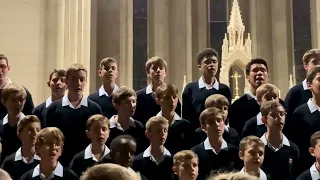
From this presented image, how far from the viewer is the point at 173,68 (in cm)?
1170

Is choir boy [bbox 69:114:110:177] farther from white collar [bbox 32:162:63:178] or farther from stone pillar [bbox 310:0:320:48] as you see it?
stone pillar [bbox 310:0:320:48]

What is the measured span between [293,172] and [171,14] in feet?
24.9

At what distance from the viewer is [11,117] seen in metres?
4.80

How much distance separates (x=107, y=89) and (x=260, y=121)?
161cm

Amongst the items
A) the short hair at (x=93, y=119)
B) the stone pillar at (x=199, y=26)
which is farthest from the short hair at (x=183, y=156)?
the stone pillar at (x=199, y=26)

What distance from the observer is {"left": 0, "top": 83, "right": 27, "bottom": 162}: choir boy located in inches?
187

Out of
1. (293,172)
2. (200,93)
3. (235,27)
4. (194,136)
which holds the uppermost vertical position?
(235,27)

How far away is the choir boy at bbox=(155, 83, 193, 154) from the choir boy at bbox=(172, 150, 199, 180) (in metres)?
0.69

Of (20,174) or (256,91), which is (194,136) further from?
(20,174)

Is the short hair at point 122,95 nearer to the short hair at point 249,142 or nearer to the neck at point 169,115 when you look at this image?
the neck at point 169,115

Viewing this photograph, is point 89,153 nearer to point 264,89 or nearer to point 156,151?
point 156,151

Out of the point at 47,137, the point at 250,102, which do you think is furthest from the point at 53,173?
the point at 250,102

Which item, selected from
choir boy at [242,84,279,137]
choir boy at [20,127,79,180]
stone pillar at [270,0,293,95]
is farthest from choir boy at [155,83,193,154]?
stone pillar at [270,0,293,95]

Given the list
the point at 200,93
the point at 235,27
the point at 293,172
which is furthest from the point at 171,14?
the point at 293,172
